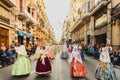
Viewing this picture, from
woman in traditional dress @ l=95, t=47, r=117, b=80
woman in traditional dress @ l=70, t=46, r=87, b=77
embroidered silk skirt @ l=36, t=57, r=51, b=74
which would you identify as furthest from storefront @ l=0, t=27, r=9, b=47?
woman in traditional dress @ l=95, t=47, r=117, b=80

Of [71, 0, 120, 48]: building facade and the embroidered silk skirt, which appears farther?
[71, 0, 120, 48]: building facade

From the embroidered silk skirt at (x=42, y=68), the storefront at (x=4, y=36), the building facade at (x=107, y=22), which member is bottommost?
the embroidered silk skirt at (x=42, y=68)

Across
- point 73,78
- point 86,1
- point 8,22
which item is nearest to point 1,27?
point 8,22

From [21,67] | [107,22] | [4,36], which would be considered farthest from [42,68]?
[107,22]

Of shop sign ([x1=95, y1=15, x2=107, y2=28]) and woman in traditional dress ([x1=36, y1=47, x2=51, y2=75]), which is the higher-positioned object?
shop sign ([x1=95, y1=15, x2=107, y2=28])

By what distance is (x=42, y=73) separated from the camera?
12.6 metres

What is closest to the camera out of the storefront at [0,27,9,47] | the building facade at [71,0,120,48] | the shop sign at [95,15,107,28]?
the storefront at [0,27,9,47]

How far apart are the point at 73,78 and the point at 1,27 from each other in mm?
14686

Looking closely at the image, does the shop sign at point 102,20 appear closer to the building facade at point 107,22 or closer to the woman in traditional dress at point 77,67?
the building facade at point 107,22

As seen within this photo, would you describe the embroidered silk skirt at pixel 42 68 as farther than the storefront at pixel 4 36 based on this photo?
No

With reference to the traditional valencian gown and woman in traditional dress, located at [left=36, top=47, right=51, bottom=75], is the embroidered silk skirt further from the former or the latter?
the traditional valencian gown

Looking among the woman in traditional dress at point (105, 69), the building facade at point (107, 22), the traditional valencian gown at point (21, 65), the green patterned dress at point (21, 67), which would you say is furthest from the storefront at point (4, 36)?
the woman in traditional dress at point (105, 69)

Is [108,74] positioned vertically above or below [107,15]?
below

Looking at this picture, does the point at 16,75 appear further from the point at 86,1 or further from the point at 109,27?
the point at 86,1
